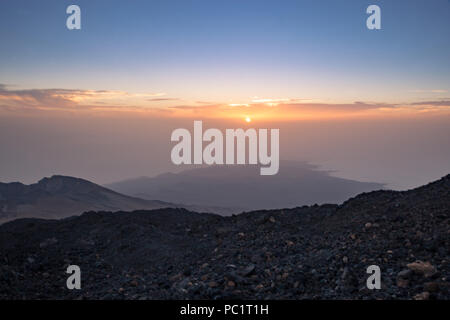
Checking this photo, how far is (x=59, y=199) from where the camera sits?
52.9 m

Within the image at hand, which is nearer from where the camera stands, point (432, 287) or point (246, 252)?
point (432, 287)

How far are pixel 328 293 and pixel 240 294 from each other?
1560 millimetres

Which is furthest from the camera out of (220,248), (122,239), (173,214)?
(173,214)

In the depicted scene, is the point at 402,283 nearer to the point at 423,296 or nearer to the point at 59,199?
the point at 423,296

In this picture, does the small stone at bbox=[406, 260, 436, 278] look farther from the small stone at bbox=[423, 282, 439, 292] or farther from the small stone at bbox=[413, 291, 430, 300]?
the small stone at bbox=[413, 291, 430, 300]

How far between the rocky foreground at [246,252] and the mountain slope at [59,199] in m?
35.5

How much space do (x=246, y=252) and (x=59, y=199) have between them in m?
48.6

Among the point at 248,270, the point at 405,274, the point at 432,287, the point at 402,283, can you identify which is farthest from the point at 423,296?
the point at 248,270

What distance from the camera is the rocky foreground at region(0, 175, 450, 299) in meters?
7.32

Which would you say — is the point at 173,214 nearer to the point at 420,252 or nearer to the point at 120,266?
the point at 120,266

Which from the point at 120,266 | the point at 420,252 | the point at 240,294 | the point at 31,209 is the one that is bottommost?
the point at 31,209

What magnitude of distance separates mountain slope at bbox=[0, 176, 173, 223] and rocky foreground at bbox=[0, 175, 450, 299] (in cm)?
3547
